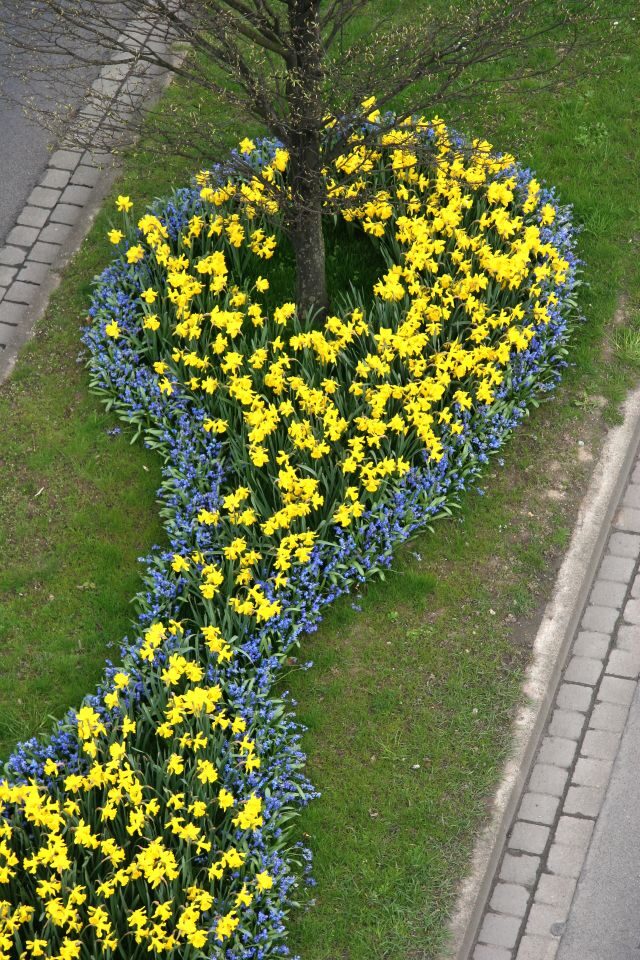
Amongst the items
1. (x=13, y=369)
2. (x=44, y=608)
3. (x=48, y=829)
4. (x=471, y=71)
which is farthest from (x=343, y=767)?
(x=471, y=71)

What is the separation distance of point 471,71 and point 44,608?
5720 mm

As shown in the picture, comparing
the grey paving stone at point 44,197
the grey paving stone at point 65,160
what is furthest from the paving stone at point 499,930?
the grey paving stone at point 65,160

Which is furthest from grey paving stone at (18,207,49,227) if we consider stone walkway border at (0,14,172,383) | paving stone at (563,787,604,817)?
paving stone at (563,787,604,817)

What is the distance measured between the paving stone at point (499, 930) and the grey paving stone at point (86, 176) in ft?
20.4

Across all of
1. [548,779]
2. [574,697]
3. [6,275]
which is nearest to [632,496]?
[574,697]

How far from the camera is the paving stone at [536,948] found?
17.2 ft

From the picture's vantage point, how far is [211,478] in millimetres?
6520

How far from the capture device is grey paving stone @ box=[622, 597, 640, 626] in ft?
20.9

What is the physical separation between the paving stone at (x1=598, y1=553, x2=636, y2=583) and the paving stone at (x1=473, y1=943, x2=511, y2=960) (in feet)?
7.55

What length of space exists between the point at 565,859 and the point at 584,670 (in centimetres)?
112

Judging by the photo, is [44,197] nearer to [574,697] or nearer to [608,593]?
[608,593]

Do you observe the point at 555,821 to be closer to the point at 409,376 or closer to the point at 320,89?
the point at 409,376

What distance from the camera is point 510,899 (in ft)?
17.8

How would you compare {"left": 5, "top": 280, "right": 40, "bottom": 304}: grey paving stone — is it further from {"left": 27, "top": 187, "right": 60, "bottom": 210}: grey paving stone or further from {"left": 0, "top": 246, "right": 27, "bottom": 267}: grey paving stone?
{"left": 27, "top": 187, "right": 60, "bottom": 210}: grey paving stone
